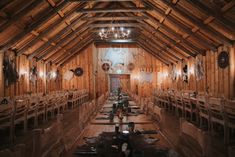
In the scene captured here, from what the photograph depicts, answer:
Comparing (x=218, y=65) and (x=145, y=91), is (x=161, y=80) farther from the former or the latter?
(x=218, y=65)

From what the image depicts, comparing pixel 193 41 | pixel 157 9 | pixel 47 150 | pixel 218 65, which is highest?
pixel 157 9

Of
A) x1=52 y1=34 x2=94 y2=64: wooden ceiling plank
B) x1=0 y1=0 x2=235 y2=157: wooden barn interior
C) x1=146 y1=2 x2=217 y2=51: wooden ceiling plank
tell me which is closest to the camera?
x1=0 y1=0 x2=235 y2=157: wooden barn interior

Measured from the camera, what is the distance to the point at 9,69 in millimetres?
13109

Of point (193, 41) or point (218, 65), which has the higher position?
point (193, 41)

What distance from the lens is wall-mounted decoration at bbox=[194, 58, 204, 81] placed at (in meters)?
15.6

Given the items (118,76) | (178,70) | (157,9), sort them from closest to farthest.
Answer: (157,9)
(178,70)
(118,76)

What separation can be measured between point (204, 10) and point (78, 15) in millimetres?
6997

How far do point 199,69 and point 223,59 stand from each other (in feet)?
10.7

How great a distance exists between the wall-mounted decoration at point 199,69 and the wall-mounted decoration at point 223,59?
8.16ft

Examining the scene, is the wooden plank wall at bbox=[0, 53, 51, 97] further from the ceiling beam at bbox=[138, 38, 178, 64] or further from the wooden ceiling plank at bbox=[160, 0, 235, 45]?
the ceiling beam at bbox=[138, 38, 178, 64]

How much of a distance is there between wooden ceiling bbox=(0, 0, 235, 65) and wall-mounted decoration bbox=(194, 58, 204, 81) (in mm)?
537

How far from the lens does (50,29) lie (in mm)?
13453

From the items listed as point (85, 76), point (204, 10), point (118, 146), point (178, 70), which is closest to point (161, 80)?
point (178, 70)

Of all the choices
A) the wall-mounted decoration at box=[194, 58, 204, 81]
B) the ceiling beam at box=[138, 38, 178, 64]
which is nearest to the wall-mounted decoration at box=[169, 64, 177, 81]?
the ceiling beam at box=[138, 38, 178, 64]
